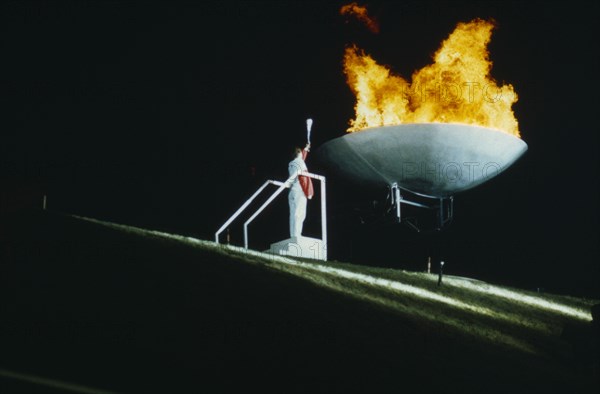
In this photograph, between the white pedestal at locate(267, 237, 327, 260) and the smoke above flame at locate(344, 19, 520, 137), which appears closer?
the white pedestal at locate(267, 237, 327, 260)

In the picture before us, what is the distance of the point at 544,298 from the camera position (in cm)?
1195

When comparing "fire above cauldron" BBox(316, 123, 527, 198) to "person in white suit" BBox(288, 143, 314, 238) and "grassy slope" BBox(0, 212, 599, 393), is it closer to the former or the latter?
"person in white suit" BBox(288, 143, 314, 238)

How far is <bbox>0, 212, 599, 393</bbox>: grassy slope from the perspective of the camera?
206 inches

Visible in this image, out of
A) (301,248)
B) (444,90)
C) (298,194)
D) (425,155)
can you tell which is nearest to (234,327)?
(301,248)

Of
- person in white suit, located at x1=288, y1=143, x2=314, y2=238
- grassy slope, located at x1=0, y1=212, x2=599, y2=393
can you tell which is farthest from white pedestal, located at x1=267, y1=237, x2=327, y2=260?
grassy slope, located at x1=0, y1=212, x2=599, y2=393

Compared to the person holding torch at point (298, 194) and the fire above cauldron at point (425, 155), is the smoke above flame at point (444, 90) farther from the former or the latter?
the person holding torch at point (298, 194)

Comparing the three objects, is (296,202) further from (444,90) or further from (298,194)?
(444,90)

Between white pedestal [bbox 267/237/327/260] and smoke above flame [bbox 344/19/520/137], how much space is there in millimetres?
2729

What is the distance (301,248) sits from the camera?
40.5 ft

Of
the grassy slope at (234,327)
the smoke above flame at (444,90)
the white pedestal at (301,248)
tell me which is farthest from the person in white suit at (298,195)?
the grassy slope at (234,327)

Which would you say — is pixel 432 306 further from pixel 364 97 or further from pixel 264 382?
pixel 364 97

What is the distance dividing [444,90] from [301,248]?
13.7 ft

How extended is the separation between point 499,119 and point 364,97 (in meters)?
2.63

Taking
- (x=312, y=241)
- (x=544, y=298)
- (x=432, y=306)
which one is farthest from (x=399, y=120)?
(x=432, y=306)
